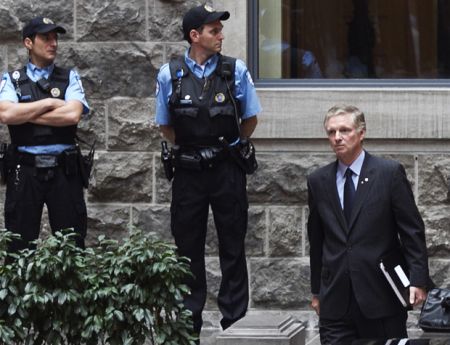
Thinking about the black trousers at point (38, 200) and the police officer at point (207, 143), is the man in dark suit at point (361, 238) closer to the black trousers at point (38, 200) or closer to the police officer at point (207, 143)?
the police officer at point (207, 143)

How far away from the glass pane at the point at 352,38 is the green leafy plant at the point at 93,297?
3.38 metres

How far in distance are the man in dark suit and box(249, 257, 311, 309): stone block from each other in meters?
3.00

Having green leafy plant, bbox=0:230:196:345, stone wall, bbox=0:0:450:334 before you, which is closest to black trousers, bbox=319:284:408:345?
green leafy plant, bbox=0:230:196:345

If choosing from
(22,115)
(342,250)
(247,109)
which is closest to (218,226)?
(247,109)

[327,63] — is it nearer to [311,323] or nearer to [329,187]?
[311,323]

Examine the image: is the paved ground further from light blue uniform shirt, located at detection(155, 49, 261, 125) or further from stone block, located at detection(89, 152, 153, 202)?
light blue uniform shirt, located at detection(155, 49, 261, 125)

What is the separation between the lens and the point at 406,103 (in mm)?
10570

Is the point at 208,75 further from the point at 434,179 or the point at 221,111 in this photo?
the point at 434,179

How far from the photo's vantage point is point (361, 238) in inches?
296

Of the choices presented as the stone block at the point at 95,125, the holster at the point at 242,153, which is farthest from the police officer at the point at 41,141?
the stone block at the point at 95,125

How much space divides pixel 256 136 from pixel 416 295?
11.4 ft

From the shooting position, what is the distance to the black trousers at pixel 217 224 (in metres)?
9.34

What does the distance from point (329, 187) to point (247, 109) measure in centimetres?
192

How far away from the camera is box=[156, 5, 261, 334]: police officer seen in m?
9.29
